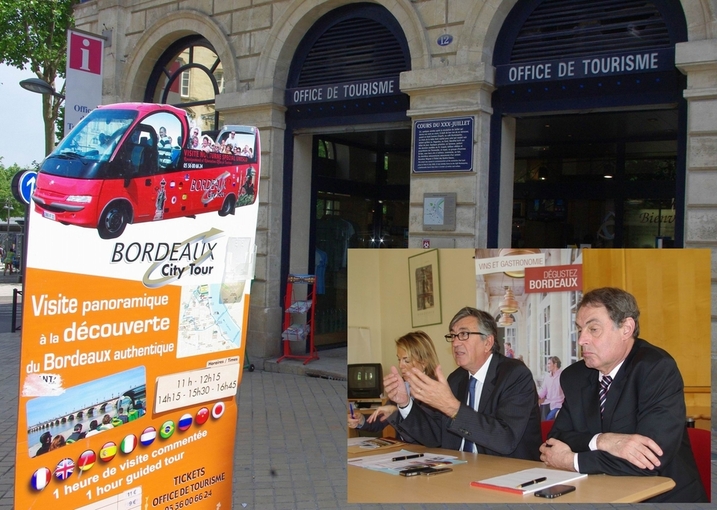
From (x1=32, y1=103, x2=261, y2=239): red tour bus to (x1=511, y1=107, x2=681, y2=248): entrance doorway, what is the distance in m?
7.98

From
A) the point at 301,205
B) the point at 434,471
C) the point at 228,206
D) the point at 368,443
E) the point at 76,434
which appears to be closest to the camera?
the point at 76,434

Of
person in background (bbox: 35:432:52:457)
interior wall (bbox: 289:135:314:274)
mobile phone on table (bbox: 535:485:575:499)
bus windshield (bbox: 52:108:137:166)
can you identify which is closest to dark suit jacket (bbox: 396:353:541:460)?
mobile phone on table (bbox: 535:485:575:499)

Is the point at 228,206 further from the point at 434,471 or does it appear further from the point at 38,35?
the point at 38,35

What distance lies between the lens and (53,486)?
3104 millimetres

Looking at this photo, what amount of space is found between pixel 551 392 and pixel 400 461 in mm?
708

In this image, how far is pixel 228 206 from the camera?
12.0 ft

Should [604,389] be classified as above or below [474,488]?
above

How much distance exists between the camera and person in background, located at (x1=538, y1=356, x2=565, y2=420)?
3.38m

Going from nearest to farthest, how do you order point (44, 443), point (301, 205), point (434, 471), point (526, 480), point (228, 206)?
1. point (44, 443)
2. point (526, 480)
3. point (434, 471)
4. point (228, 206)
5. point (301, 205)

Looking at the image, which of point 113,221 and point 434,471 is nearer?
point 113,221

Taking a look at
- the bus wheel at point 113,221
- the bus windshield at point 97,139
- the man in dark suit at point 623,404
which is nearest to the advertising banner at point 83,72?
the bus windshield at point 97,139

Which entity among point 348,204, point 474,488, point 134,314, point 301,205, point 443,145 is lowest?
point 474,488

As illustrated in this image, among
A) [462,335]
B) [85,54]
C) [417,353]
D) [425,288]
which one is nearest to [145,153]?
[425,288]

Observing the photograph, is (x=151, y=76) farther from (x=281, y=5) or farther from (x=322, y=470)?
(x=322, y=470)
